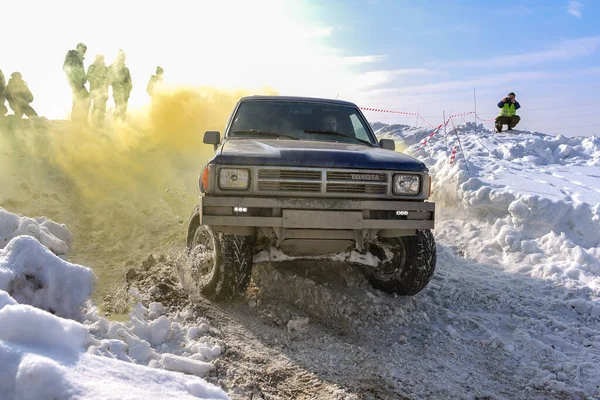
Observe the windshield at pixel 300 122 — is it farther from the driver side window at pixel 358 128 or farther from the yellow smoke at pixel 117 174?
the yellow smoke at pixel 117 174

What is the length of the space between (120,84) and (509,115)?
534 inches

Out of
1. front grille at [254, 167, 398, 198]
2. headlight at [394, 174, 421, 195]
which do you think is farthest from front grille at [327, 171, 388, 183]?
headlight at [394, 174, 421, 195]

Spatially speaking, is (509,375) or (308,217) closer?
(509,375)

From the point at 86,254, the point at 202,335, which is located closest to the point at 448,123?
the point at 86,254

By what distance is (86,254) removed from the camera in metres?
6.78

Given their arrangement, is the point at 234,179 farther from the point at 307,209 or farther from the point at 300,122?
the point at 300,122

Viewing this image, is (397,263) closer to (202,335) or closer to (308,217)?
(308,217)

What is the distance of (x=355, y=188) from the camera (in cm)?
437

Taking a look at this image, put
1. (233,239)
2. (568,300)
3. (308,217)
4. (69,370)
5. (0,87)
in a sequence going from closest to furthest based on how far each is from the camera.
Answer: (69,370), (308,217), (233,239), (568,300), (0,87)

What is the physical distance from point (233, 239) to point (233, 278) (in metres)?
0.37

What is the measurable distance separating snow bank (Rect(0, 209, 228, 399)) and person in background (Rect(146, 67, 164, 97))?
630 inches

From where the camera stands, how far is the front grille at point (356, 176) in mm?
4305

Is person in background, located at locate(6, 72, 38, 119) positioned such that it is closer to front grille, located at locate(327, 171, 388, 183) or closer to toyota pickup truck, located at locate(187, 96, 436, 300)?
toyota pickup truck, located at locate(187, 96, 436, 300)

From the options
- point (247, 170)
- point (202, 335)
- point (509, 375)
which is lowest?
point (509, 375)
